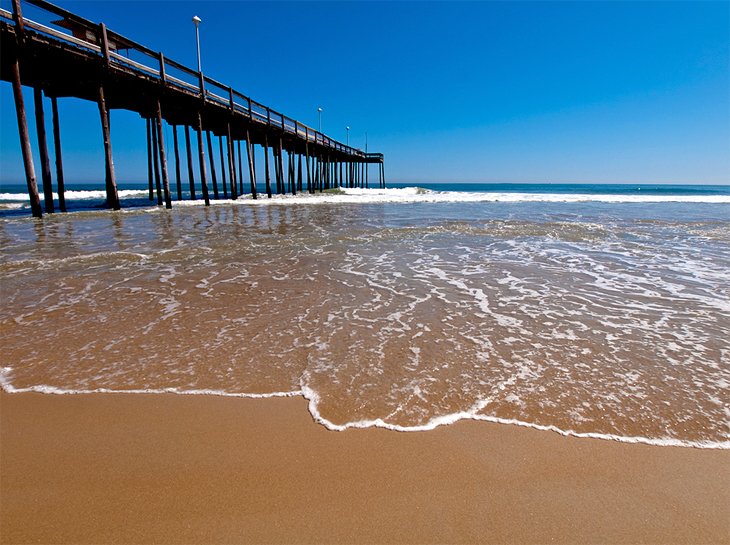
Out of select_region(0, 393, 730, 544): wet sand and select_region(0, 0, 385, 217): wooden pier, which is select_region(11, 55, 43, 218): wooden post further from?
select_region(0, 393, 730, 544): wet sand

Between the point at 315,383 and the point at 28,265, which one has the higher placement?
the point at 28,265

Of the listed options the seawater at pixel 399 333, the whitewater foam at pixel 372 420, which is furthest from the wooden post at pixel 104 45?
the whitewater foam at pixel 372 420

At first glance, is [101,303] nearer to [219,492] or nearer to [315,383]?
[315,383]

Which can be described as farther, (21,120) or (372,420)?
(21,120)

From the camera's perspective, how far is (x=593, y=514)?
1.48 metres

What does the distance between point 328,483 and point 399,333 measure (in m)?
1.68

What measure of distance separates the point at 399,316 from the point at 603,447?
6.44 ft

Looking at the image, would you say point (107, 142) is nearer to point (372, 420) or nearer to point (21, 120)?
point (21, 120)

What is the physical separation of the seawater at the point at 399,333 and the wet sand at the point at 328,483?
19 centimetres

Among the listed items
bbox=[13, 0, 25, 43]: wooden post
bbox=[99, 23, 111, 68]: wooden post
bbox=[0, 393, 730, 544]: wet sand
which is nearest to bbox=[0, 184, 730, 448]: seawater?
bbox=[0, 393, 730, 544]: wet sand

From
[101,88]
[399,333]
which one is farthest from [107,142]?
[399,333]

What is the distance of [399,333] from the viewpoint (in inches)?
126

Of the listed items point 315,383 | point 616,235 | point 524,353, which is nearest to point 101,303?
point 315,383

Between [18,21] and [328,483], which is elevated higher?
[18,21]
